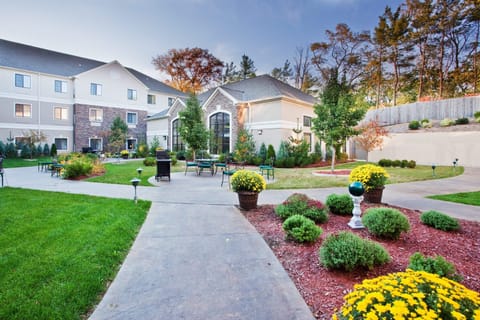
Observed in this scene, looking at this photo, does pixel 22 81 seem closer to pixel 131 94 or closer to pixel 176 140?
pixel 131 94

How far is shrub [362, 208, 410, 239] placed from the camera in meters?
3.57

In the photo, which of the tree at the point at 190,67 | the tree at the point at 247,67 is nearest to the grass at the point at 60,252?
the tree at the point at 247,67

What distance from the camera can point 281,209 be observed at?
181 inches

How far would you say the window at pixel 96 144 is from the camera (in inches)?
971

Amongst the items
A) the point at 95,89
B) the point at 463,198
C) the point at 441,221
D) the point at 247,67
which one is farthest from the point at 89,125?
the point at 463,198

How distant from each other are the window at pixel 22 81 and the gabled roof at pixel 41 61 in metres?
0.67

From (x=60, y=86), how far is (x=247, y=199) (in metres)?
26.2

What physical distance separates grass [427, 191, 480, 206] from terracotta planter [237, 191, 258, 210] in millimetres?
5314

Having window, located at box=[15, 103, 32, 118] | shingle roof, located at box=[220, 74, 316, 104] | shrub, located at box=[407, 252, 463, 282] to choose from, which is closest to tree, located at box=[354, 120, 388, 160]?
shingle roof, located at box=[220, 74, 316, 104]

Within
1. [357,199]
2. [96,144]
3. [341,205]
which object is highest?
[96,144]

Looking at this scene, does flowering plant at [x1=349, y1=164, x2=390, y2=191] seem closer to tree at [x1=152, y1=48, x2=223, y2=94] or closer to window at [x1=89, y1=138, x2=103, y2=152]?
window at [x1=89, y1=138, x2=103, y2=152]

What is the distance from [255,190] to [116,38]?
14.3m

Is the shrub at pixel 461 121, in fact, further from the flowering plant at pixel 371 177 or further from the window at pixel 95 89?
the window at pixel 95 89

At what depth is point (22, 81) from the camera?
21141mm
